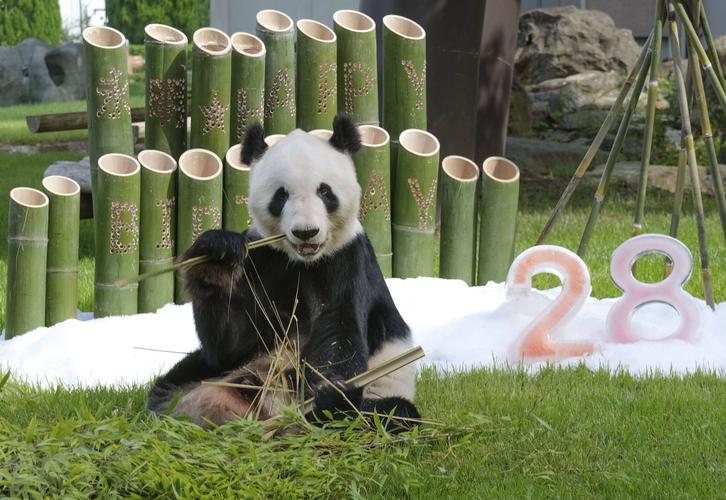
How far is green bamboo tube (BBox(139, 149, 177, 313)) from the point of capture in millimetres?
4805

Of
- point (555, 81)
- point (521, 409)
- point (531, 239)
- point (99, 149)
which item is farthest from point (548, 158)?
point (521, 409)

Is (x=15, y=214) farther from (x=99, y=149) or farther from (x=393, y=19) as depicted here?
(x=393, y=19)

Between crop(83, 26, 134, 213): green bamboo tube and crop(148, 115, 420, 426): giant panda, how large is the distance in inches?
73.7

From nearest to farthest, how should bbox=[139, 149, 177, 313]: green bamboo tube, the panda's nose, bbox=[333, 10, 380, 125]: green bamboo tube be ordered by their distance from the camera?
the panda's nose < bbox=[139, 149, 177, 313]: green bamboo tube < bbox=[333, 10, 380, 125]: green bamboo tube

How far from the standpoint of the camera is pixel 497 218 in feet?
17.1

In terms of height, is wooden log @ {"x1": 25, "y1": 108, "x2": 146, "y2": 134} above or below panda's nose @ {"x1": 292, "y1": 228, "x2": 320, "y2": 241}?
below

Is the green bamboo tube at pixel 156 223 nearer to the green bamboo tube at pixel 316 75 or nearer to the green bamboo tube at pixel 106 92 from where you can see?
the green bamboo tube at pixel 106 92

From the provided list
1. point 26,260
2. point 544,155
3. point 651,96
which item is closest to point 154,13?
point 544,155

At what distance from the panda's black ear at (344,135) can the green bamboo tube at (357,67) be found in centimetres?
194

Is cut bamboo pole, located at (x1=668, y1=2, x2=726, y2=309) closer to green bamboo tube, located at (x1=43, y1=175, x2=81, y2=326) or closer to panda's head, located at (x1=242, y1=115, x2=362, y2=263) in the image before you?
panda's head, located at (x1=242, y1=115, x2=362, y2=263)

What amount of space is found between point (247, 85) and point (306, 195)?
2104 millimetres

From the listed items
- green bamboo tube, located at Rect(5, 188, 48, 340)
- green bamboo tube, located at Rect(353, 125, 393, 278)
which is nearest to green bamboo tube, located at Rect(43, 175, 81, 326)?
green bamboo tube, located at Rect(5, 188, 48, 340)

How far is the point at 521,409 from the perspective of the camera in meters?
3.50

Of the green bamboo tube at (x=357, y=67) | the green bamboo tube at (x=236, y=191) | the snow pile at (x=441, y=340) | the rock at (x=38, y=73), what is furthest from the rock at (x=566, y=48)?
the rock at (x=38, y=73)
